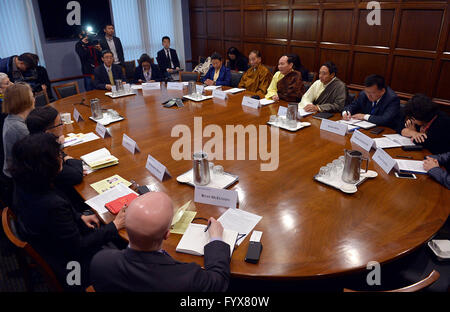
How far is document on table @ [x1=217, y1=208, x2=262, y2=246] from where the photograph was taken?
156 cm

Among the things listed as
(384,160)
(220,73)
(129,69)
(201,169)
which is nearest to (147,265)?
(201,169)

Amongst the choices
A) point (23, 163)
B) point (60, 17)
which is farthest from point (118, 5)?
point (23, 163)

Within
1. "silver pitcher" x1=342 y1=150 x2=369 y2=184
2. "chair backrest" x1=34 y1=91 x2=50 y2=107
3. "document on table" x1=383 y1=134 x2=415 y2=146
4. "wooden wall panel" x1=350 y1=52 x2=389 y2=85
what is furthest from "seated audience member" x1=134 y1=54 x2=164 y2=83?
"silver pitcher" x1=342 y1=150 x2=369 y2=184

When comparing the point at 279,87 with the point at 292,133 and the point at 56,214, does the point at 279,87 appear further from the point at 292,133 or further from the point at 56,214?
the point at 56,214

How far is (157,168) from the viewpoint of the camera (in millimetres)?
2088

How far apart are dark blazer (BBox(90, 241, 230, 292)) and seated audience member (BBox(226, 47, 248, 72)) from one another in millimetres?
5881

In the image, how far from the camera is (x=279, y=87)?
4.20 metres

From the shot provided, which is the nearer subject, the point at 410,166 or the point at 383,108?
the point at 410,166

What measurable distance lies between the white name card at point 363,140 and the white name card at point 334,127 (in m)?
0.16

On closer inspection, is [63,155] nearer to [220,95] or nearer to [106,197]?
[106,197]

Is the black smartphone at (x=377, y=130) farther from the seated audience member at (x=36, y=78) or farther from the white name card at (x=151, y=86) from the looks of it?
the seated audience member at (x=36, y=78)

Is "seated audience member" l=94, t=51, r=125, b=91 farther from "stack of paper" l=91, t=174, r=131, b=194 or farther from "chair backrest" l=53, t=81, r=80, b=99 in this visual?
"stack of paper" l=91, t=174, r=131, b=194

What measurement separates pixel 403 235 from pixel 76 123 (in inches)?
120

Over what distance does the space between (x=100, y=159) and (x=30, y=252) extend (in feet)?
3.41
